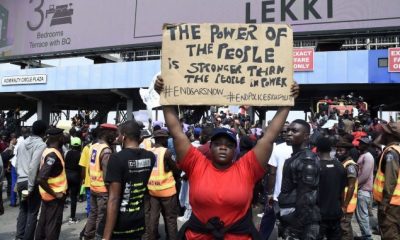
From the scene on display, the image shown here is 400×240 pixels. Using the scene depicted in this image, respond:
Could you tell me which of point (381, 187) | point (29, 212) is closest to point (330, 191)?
point (381, 187)

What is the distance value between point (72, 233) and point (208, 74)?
5.31 meters

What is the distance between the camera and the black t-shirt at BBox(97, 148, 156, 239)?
3.71 m

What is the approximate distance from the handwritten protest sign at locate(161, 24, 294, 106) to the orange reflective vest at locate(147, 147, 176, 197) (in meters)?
3.02

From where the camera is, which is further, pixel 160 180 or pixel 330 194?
pixel 160 180

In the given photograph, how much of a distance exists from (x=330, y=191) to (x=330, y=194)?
33mm

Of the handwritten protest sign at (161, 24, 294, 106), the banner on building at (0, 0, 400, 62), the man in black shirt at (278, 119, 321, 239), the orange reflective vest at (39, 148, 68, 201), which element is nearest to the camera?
the handwritten protest sign at (161, 24, 294, 106)

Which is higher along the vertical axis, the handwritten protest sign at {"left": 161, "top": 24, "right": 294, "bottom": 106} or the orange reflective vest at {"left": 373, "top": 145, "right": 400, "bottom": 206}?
the handwritten protest sign at {"left": 161, "top": 24, "right": 294, "bottom": 106}

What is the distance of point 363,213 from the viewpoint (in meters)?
6.78

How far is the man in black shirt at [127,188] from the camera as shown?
366 cm

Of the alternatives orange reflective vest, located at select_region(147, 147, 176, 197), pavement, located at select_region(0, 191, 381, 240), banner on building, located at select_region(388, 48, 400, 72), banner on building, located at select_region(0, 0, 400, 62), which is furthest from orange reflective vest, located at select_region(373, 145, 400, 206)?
banner on building, located at select_region(0, 0, 400, 62)

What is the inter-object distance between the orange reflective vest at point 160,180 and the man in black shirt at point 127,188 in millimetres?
2046

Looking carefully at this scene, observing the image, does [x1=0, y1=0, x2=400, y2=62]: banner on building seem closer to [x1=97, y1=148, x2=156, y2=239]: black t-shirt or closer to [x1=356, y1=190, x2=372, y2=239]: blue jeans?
[x1=356, y1=190, x2=372, y2=239]: blue jeans

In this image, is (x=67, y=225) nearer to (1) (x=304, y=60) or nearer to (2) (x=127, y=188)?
(2) (x=127, y=188)

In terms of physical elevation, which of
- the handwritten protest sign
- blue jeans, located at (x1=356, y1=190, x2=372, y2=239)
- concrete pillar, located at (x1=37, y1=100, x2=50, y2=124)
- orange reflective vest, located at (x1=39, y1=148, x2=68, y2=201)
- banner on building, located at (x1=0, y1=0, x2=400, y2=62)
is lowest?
blue jeans, located at (x1=356, y1=190, x2=372, y2=239)
